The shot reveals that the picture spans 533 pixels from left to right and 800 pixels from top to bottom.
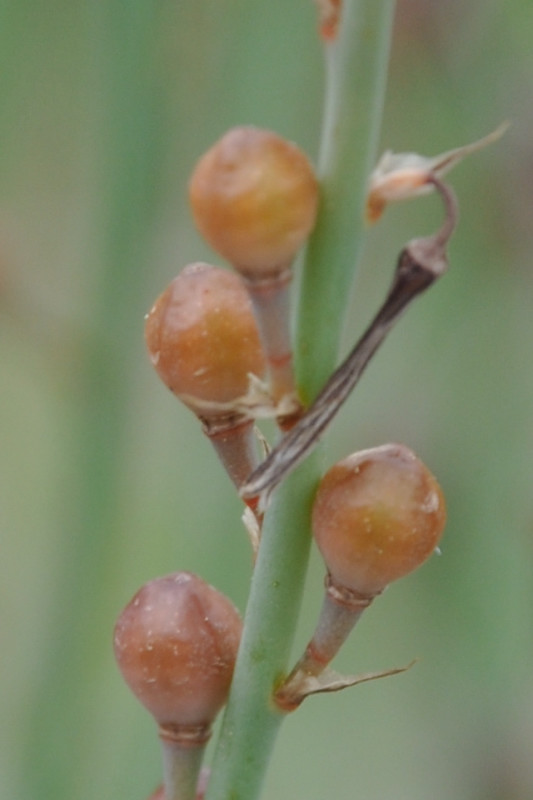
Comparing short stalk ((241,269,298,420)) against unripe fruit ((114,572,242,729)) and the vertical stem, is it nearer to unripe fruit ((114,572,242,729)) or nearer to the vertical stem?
unripe fruit ((114,572,242,729))

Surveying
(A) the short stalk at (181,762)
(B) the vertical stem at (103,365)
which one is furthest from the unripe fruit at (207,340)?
(B) the vertical stem at (103,365)

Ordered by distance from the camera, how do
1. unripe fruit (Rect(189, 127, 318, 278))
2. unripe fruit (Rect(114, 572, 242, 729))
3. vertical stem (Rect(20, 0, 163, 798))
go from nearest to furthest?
unripe fruit (Rect(189, 127, 318, 278)) < unripe fruit (Rect(114, 572, 242, 729)) < vertical stem (Rect(20, 0, 163, 798))

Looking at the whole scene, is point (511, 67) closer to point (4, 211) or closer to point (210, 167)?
point (4, 211)

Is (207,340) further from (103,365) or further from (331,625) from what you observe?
(103,365)

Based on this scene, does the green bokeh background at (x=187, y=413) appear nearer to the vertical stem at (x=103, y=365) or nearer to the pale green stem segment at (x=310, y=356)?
the vertical stem at (x=103, y=365)

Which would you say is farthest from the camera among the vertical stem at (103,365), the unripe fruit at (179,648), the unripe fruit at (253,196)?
the vertical stem at (103,365)

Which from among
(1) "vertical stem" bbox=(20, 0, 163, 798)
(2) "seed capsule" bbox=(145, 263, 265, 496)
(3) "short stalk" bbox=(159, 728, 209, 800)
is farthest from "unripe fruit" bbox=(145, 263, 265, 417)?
(1) "vertical stem" bbox=(20, 0, 163, 798)
